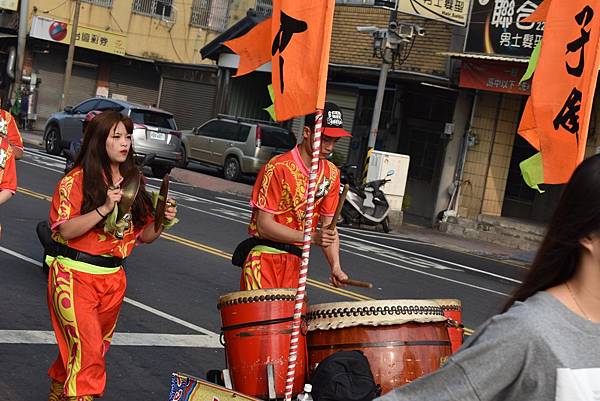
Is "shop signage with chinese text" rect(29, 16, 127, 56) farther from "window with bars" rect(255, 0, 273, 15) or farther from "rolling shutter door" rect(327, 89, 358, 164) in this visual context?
"rolling shutter door" rect(327, 89, 358, 164)

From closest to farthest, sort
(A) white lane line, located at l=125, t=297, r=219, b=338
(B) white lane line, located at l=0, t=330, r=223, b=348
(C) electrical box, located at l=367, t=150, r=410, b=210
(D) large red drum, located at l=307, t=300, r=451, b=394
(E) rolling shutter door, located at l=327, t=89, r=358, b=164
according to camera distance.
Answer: (D) large red drum, located at l=307, t=300, r=451, b=394 → (B) white lane line, located at l=0, t=330, r=223, b=348 → (A) white lane line, located at l=125, t=297, r=219, b=338 → (C) electrical box, located at l=367, t=150, r=410, b=210 → (E) rolling shutter door, located at l=327, t=89, r=358, b=164

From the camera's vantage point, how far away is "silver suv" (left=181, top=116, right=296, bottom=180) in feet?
86.1

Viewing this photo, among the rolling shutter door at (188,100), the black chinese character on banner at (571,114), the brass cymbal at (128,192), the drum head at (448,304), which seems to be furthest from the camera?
the rolling shutter door at (188,100)

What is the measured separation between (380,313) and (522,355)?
Answer: 214 cm

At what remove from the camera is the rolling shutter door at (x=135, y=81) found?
41469 mm

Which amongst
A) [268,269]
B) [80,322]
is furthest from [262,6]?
[80,322]

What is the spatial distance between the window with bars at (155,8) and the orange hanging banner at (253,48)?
3620 centimetres

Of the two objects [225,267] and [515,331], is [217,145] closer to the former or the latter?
[225,267]

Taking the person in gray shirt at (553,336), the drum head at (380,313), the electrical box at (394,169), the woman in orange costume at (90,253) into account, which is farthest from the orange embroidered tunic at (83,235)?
the electrical box at (394,169)

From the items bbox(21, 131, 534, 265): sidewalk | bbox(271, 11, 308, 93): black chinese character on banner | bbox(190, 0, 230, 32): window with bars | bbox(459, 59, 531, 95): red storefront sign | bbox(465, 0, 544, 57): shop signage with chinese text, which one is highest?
bbox(190, 0, 230, 32): window with bars

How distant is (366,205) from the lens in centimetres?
2053

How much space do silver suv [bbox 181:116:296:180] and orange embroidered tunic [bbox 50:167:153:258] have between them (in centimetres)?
2038

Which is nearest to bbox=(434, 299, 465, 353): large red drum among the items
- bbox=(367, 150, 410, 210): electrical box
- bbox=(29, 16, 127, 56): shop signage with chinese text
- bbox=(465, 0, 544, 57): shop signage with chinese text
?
bbox=(465, 0, 544, 57): shop signage with chinese text

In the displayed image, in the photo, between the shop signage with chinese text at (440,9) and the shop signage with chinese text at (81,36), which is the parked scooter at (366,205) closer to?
the shop signage with chinese text at (440,9)
